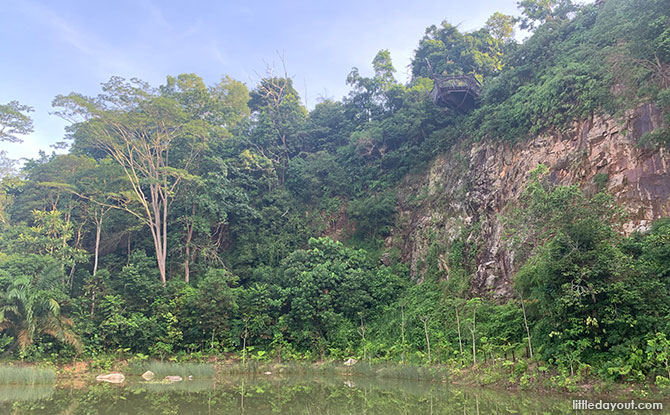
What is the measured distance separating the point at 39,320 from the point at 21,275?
1684 mm

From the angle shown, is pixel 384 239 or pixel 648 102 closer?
pixel 648 102

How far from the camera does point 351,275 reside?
52.4ft

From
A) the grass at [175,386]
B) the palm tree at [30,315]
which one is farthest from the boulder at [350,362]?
the palm tree at [30,315]

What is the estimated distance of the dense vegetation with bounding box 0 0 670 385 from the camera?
855cm

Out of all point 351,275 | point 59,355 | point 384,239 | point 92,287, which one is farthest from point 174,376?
point 384,239

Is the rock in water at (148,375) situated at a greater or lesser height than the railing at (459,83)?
lesser

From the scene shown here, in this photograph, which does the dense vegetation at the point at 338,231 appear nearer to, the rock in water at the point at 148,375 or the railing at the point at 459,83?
the railing at the point at 459,83

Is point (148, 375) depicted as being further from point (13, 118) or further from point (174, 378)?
point (13, 118)

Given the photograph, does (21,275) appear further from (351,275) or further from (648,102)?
(648,102)

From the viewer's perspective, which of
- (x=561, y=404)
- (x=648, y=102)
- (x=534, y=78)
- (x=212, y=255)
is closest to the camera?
(x=561, y=404)

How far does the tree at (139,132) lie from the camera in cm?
1723

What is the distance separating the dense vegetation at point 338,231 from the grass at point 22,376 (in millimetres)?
1867

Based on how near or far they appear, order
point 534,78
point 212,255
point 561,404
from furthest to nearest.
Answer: point 212,255, point 534,78, point 561,404

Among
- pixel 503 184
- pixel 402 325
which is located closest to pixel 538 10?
pixel 503 184
